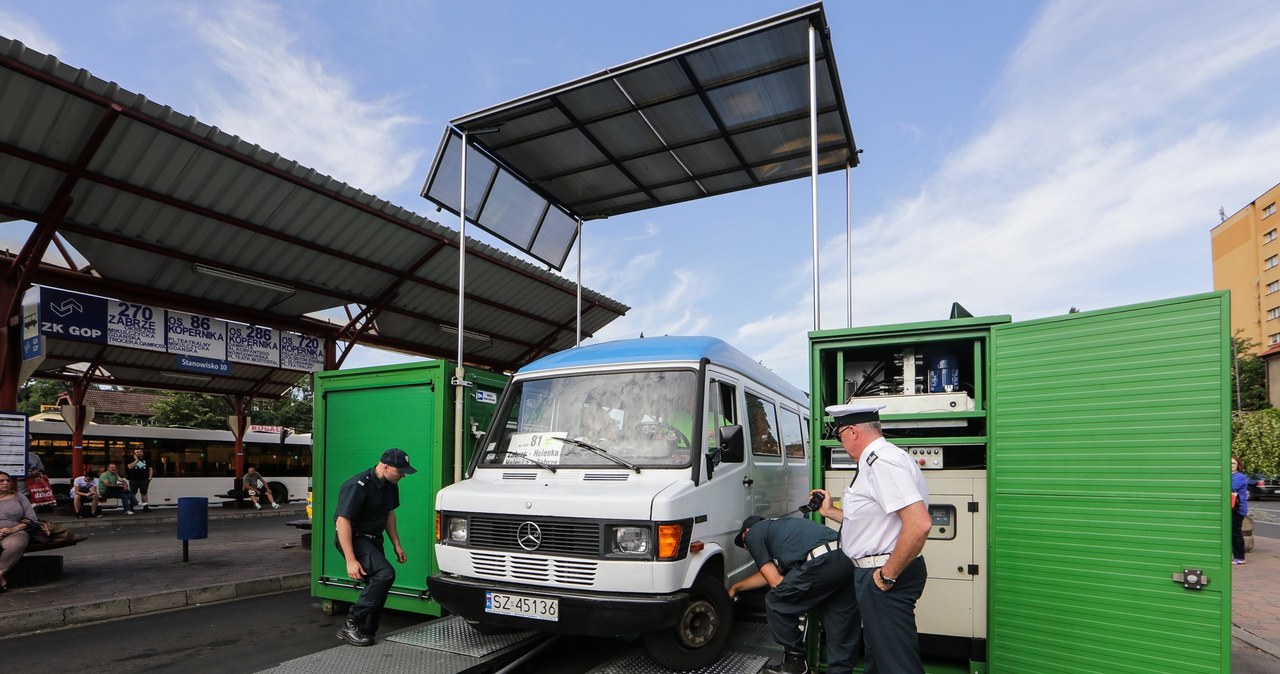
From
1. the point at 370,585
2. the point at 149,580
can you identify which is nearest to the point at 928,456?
the point at 370,585

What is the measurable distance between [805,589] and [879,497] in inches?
39.6

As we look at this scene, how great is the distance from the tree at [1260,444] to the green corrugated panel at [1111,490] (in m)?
35.5

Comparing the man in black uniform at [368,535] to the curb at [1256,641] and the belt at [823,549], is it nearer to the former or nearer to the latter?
the belt at [823,549]

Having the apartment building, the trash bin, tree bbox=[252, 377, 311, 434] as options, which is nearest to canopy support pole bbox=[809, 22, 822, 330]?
the trash bin

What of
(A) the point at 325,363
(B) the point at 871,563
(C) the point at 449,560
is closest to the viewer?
(B) the point at 871,563

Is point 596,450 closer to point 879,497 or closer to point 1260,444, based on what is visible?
point 879,497

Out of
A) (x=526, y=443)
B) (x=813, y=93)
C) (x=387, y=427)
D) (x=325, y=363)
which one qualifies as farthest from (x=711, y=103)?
(x=325, y=363)

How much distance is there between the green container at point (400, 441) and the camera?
673cm

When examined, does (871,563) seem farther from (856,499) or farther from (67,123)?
(67,123)

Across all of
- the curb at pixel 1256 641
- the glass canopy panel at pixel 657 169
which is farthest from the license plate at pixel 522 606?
the curb at pixel 1256 641

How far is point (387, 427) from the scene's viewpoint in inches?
279

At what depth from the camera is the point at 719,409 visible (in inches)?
218

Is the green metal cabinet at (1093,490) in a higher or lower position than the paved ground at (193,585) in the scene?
higher

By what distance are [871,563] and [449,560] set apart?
299cm
